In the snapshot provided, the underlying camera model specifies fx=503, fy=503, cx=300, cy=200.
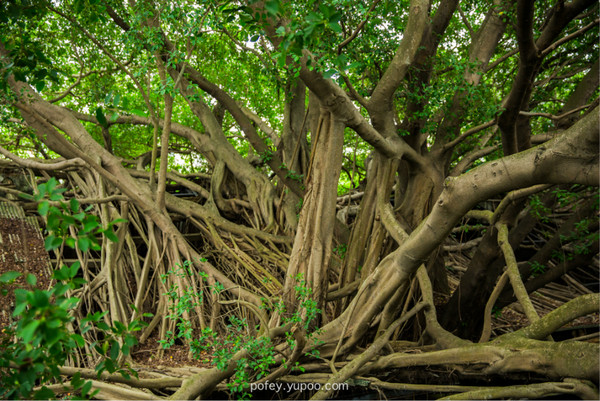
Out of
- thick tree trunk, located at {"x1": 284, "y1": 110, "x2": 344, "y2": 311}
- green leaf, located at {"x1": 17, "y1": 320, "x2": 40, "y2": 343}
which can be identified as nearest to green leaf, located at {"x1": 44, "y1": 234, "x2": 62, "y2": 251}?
green leaf, located at {"x1": 17, "y1": 320, "x2": 40, "y2": 343}

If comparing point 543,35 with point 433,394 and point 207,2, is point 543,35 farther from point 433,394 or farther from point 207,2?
point 433,394

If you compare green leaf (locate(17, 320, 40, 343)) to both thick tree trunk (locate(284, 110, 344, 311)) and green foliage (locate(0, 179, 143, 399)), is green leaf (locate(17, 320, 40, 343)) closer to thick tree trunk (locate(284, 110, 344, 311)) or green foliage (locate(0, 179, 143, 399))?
green foliage (locate(0, 179, 143, 399))

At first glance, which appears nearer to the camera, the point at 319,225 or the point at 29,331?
the point at 29,331

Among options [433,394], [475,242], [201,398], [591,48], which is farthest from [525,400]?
[475,242]

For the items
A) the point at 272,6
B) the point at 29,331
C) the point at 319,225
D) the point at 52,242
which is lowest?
the point at 29,331

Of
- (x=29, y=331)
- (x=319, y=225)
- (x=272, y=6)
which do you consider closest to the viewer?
(x=29, y=331)

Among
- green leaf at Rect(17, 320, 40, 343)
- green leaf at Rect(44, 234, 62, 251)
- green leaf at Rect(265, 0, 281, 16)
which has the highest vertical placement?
green leaf at Rect(265, 0, 281, 16)

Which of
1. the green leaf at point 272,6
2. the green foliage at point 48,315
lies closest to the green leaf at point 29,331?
the green foliage at point 48,315

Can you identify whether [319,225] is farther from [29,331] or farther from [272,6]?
[29,331]

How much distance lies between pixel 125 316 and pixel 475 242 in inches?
173

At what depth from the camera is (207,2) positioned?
129 inches

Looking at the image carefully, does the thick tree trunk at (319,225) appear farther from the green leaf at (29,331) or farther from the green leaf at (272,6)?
the green leaf at (29,331)

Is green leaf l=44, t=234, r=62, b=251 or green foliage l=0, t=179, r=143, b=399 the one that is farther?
green leaf l=44, t=234, r=62, b=251

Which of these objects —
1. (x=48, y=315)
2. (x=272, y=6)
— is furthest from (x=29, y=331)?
(x=272, y=6)
